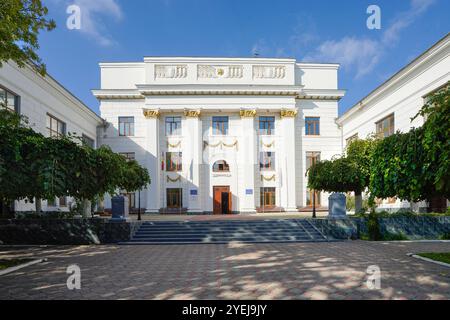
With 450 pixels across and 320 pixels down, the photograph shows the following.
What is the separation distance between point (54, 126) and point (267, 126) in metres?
19.8

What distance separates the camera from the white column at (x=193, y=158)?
108ft

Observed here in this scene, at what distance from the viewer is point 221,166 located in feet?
111

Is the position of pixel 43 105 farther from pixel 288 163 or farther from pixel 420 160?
pixel 420 160

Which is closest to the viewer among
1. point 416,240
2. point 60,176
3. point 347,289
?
point 347,289

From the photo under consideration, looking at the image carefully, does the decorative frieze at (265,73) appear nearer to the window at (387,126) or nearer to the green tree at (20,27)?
the window at (387,126)

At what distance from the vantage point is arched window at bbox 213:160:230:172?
111 feet

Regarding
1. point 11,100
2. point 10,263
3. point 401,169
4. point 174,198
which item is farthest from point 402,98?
point 11,100

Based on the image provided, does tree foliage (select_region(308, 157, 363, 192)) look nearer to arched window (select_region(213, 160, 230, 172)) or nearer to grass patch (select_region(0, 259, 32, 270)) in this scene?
arched window (select_region(213, 160, 230, 172))

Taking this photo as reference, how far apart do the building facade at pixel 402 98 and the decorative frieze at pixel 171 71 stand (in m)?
16.9

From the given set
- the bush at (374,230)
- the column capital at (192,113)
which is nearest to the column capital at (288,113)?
the column capital at (192,113)
